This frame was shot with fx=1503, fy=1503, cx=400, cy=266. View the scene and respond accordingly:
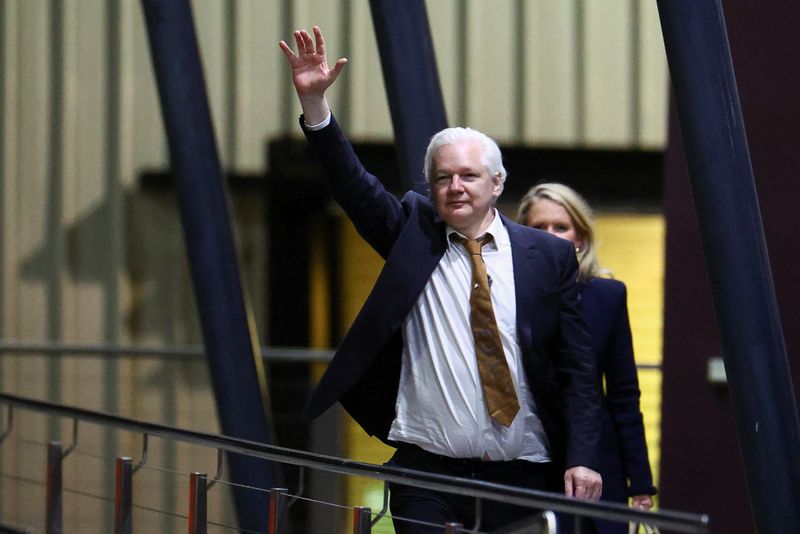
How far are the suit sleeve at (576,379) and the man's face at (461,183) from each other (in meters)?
0.30

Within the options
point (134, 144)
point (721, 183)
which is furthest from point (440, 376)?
point (134, 144)

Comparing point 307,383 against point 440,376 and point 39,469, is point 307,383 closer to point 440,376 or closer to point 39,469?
point 39,469

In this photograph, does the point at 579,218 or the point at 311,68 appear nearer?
the point at 311,68

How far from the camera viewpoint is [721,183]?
458cm

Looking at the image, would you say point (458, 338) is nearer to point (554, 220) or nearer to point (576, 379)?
point (576, 379)

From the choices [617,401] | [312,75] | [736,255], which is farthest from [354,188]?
[736,255]

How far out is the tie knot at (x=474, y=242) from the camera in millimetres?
3744

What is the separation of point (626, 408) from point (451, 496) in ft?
2.66

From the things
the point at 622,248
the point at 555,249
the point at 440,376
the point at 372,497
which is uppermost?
the point at 622,248

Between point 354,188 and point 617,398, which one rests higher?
point 354,188

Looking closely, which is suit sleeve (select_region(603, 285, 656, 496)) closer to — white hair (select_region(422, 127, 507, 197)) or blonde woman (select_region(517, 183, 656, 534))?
blonde woman (select_region(517, 183, 656, 534))

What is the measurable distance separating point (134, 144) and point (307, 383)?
2225mm

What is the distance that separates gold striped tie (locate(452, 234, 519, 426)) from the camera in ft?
11.9

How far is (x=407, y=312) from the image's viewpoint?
3.71 meters
